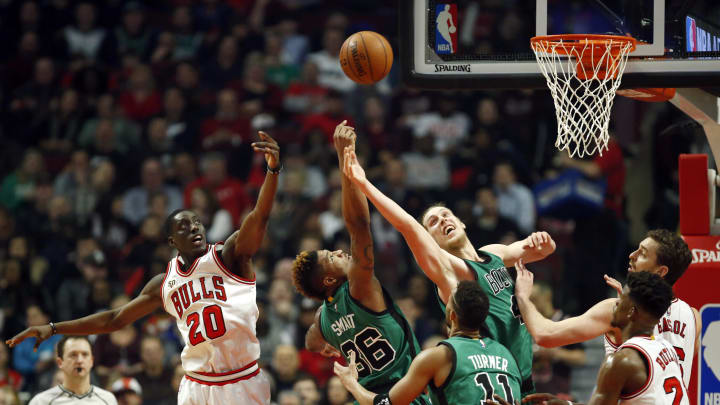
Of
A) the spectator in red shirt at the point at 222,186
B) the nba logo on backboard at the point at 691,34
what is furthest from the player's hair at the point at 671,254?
the spectator in red shirt at the point at 222,186

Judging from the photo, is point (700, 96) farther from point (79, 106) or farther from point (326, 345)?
point (79, 106)

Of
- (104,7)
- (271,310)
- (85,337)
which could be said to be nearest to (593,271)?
(271,310)

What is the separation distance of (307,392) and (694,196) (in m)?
3.90

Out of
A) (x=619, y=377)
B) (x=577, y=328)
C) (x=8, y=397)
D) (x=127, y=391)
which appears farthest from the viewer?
(x=8, y=397)

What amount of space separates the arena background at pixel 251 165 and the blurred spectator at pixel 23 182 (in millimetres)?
25

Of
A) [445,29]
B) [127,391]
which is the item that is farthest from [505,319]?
[127,391]

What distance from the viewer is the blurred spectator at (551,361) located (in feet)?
30.7

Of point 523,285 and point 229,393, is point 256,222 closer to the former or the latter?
point 229,393

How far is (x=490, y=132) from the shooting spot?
1165cm

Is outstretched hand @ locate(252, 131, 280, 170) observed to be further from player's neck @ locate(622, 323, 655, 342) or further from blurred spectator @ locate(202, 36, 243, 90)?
blurred spectator @ locate(202, 36, 243, 90)

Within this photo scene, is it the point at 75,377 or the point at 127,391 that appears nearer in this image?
the point at 75,377

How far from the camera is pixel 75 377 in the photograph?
25.8 feet

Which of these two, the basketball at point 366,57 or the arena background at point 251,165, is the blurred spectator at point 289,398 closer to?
the arena background at point 251,165

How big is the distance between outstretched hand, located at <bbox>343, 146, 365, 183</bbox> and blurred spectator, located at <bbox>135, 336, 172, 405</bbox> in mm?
4435
